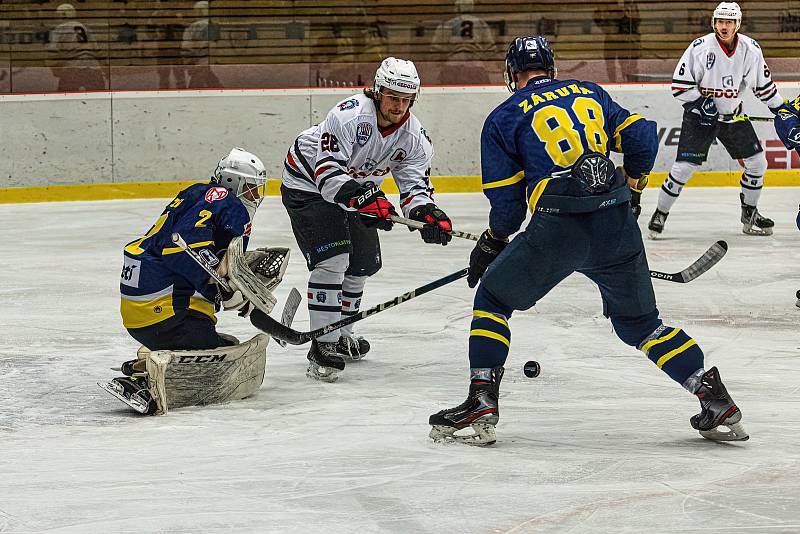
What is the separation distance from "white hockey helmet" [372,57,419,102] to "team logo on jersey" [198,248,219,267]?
92 cm

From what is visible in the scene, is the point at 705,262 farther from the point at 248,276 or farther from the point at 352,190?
the point at 248,276

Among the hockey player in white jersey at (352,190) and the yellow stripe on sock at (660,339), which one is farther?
the hockey player in white jersey at (352,190)

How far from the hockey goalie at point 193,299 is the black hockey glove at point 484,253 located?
31.9 inches

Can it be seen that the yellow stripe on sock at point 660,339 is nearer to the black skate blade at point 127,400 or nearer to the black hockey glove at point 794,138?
the black skate blade at point 127,400

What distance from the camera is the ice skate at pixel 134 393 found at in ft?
12.7

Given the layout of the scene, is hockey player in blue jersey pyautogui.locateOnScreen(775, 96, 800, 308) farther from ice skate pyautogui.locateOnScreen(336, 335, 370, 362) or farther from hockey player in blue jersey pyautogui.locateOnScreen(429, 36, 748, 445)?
hockey player in blue jersey pyautogui.locateOnScreen(429, 36, 748, 445)

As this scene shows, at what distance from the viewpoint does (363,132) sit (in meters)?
4.48

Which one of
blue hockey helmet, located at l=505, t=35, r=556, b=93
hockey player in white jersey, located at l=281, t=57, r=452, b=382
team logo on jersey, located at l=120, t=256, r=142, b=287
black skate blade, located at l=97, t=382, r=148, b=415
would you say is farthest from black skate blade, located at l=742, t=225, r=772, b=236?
black skate blade, located at l=97, t=382, r=148, b=415

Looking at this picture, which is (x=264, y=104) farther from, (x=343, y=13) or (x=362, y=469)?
(x=362, y=469)

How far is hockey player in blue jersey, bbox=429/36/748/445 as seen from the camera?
336cm

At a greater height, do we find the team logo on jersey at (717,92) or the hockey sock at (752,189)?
the team logo on jersey at (717,92)

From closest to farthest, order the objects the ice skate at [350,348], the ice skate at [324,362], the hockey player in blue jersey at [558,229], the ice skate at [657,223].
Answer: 1. the hockey player in blue jersey at [558,229]
2. the ice skate at [324,362]
3. the ice skate at [350,348]
4. the ice skate at [657,223]

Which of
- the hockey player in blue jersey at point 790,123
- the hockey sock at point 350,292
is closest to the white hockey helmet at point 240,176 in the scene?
the hockey sock at point 350,292

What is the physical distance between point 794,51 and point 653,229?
159 inches
